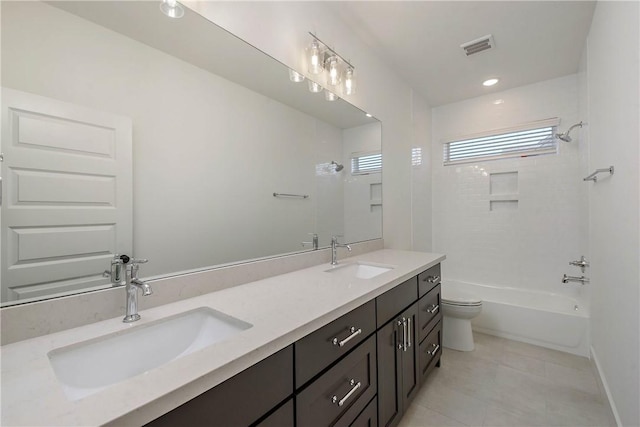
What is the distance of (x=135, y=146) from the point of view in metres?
0.98

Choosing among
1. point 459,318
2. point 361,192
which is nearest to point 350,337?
point 361,192

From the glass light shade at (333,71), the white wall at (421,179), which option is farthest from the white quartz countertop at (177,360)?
the white wall at (421,179)

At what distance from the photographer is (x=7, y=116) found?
2.38 ft

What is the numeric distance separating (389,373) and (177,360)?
106 centimetres

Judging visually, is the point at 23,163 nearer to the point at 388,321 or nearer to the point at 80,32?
the point at 80,32

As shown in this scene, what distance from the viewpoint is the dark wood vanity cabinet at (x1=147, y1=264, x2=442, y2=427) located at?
63cm

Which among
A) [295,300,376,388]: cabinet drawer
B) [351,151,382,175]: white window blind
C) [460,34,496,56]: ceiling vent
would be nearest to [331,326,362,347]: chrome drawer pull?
[295,300,376,388]: cabinet drawer

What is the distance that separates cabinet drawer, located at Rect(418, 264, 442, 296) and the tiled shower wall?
1.58 meters

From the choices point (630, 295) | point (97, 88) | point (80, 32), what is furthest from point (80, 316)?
point (630, 295)

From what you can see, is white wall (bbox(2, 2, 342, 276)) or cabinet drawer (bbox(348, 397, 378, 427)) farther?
cabinet drawer (bbox(348, 397, 378, 427))

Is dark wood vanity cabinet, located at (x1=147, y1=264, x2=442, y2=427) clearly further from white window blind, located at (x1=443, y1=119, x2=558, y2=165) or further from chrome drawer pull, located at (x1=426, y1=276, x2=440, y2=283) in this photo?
white window blind, located at (x1=443, y1=119, x2=558, y2=165)

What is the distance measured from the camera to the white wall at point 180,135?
0.79 m

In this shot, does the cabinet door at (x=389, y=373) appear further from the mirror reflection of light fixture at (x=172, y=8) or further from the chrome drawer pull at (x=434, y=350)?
the mirror reflection of light fixture at (x=172, y=8)

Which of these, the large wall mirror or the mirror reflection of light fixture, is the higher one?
the mirror reflection of light fixture
